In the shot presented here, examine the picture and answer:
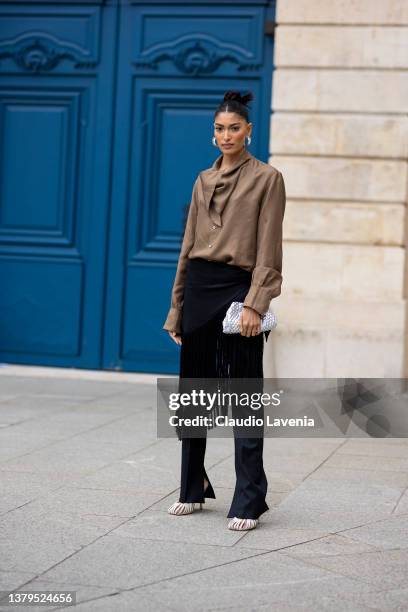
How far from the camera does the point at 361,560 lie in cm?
484

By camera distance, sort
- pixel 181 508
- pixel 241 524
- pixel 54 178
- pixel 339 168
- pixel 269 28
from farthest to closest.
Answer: pixel 54 178
pixel 269 28
pixel 339 168
pixel 181 508
pixel 241 524

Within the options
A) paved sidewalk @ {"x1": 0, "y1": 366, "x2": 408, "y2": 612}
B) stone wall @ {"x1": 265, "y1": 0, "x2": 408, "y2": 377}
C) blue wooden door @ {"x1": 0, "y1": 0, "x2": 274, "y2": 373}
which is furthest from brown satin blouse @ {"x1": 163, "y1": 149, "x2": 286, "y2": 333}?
blue wooden door @ {"x1": 0, "y1": 0, "x2": 274, "y2": 373}

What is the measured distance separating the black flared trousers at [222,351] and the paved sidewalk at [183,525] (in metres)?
0.21

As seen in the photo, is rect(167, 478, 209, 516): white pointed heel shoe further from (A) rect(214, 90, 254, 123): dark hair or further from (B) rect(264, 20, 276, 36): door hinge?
(B) rect(264, 20, 276, 36): door hinge

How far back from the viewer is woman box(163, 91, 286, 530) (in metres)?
5.39

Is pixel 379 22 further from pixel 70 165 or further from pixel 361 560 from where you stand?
pixel 361 560

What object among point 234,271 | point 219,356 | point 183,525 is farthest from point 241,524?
point 234,271

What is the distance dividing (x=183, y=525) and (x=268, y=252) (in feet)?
4.22

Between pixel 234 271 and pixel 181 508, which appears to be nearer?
pixel 234 271

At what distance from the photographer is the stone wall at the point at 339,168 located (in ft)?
31.4

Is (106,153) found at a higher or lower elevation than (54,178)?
higher

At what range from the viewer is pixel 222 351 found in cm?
551

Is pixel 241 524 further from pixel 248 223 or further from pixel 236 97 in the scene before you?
pixel 236 97

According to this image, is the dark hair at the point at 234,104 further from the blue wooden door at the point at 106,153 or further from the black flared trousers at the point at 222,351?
the blue wooden door at the point at 106,153
